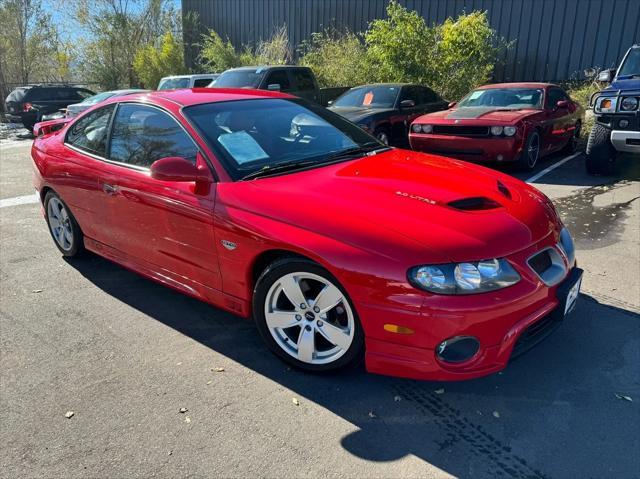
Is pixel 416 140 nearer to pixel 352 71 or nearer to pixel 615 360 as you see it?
pixel 615 360

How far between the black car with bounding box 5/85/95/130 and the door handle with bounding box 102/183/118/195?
565 inches

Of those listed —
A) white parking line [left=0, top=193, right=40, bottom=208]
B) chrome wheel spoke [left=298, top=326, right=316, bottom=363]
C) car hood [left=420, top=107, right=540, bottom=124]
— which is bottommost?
white parking line [left=0, top=193, right=40, bottom=208]

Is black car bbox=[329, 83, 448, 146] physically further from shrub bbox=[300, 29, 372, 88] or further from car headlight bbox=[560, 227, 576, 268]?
car headlight bbox=[560, 227, 576, 268]

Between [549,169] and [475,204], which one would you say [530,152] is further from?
[475,204]

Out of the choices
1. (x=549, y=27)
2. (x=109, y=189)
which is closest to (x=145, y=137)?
(x=109, y=189)

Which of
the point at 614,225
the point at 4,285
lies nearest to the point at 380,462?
the point at 4,285

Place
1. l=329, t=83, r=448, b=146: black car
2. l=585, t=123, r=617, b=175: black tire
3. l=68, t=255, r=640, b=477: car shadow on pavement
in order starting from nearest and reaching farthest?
l=68, t=255, r=640, b=477: car shadow on pavement, l=585, t=123, r=617, b=175: black tire, l=329, t=83, r=448, b=146: black car

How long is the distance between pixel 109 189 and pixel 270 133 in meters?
1.28

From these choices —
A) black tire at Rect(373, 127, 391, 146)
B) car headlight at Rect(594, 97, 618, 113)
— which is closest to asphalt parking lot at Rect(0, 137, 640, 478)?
car headlight at Rect(594, 97, 618, 113)

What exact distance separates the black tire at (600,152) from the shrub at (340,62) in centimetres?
828

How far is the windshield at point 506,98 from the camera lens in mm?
8516

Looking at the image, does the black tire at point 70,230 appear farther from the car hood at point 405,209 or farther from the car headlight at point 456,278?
the car headlight at point 456,278

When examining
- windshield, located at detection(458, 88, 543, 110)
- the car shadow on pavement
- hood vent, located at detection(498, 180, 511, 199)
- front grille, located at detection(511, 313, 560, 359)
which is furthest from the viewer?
windshield, located at detection(458, 88, 543, 110)

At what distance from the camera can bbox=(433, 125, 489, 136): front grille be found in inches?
301
